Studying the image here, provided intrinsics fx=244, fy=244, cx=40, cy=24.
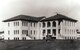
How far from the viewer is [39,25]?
7.43m

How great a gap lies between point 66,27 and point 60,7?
1520 mm

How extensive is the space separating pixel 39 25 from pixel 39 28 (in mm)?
98

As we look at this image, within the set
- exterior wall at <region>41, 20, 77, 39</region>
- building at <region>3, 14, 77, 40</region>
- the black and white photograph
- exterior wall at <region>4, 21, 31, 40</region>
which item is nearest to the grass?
the black and white photograph

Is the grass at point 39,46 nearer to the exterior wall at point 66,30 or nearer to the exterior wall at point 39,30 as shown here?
the exterior wall at point 39,30

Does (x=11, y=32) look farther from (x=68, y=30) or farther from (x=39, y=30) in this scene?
(x=68, y=30)

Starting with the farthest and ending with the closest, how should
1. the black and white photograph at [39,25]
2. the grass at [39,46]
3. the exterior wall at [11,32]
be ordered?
the exterior wall at [11,32] < the black and white photograph at [39,25] < the grass at [39,46]

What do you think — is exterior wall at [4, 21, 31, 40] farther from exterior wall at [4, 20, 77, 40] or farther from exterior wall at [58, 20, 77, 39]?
exterior wall at [58, 20, 77, 39]

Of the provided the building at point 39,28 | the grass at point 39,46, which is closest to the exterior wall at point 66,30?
the building at point 39,28

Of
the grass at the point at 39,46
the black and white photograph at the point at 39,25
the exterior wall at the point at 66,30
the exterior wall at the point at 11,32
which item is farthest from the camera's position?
the exterior wall at the point at 66,30

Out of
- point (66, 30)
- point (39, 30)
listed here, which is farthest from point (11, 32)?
point (66, 30)

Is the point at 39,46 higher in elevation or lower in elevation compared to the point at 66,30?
lower

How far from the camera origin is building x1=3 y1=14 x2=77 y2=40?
678 cm

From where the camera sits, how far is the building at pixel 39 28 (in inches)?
267

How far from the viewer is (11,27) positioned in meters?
7.18
